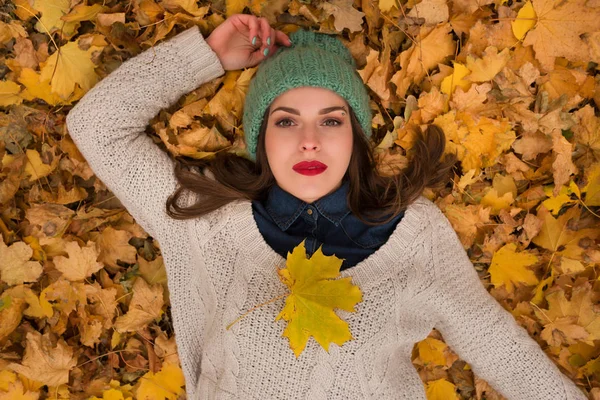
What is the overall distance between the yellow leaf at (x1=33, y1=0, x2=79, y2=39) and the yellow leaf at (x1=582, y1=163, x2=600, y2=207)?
2009 mm

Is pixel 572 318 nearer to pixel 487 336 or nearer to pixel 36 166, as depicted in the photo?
pixel 487 336

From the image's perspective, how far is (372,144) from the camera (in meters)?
2.03

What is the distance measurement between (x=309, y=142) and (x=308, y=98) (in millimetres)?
168

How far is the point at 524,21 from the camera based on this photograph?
1854 mm

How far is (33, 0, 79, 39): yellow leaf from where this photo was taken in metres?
1.93

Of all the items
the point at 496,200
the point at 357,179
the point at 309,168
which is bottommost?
the point at 496,200

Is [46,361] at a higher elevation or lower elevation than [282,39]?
lower

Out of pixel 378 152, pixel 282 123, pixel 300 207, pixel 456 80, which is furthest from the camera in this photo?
pixel 378 152

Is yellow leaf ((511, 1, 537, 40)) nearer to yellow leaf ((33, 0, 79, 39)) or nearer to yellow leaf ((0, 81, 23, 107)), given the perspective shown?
yellow leaf ((33, 0, 79, 39))

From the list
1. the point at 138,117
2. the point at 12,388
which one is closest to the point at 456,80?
the point at 138,117

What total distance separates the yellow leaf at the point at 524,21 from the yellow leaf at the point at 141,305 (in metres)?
1.67

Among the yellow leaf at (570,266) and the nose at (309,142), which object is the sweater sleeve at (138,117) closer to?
the nose at (309,142)

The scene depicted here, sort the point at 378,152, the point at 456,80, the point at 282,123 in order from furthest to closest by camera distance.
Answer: the point at 378,152, the point at 456,80, the point at 282,123

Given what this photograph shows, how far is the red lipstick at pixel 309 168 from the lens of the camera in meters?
1.65
